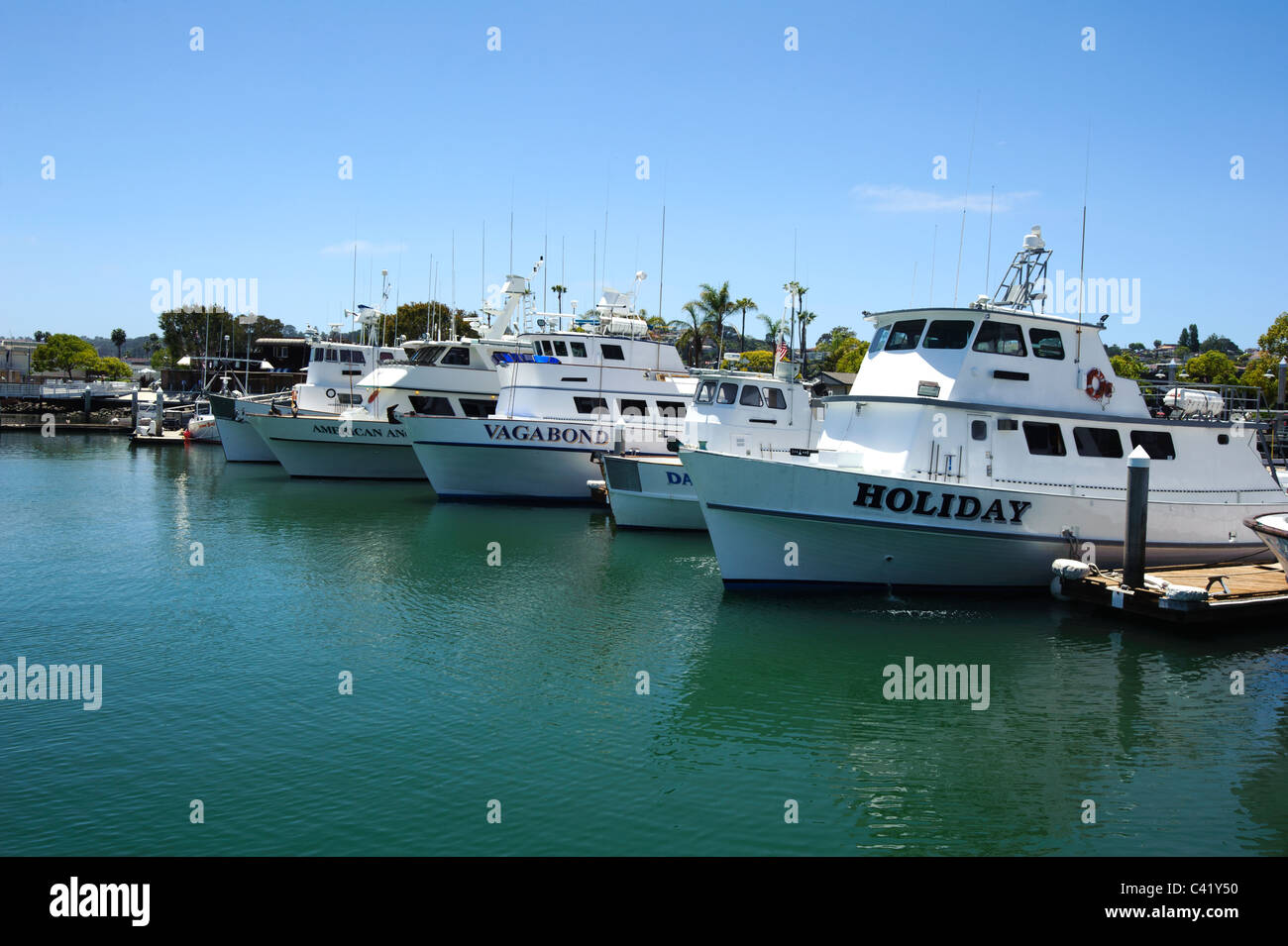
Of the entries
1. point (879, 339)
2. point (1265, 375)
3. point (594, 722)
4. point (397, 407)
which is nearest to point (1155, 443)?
point (879, 339)

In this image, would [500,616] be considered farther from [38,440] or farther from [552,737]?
[38,440]

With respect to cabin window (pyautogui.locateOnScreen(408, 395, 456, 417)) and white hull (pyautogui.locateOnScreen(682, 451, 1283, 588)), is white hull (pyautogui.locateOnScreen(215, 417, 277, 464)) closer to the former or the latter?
cabin window (pyautogui.locateOnScreen(408, 395, 456, 417))

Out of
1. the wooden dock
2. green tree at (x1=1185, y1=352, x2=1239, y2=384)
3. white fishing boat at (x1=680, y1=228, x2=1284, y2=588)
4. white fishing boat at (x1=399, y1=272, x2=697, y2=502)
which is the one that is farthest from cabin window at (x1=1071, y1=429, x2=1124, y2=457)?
green tree at (x1=1185, y1=352, x2=1239, y2=384)

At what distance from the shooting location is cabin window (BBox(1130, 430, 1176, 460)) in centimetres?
1764

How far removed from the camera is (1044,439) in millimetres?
17031

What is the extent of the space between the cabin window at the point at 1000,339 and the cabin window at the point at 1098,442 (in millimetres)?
430

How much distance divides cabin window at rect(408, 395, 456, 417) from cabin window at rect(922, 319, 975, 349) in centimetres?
2093

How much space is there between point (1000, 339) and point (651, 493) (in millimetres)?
10478

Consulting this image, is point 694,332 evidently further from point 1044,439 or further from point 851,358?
point 1044,439

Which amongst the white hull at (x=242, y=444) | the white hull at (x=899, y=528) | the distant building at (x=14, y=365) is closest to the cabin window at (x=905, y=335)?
the white hull at (x=899, y=528)

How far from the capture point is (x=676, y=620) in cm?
1603

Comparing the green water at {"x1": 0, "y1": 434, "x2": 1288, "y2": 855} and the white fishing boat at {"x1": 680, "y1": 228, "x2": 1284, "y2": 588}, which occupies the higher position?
the white fishing boat at {"x1": 680, "y1": 228, "x2": 1284, "y2": 588}

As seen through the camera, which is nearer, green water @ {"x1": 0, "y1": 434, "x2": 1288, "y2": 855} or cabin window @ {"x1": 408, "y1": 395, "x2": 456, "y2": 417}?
green water @ {"x1": 0, "y1": 434, "x2": 1288, "y2": 855}
